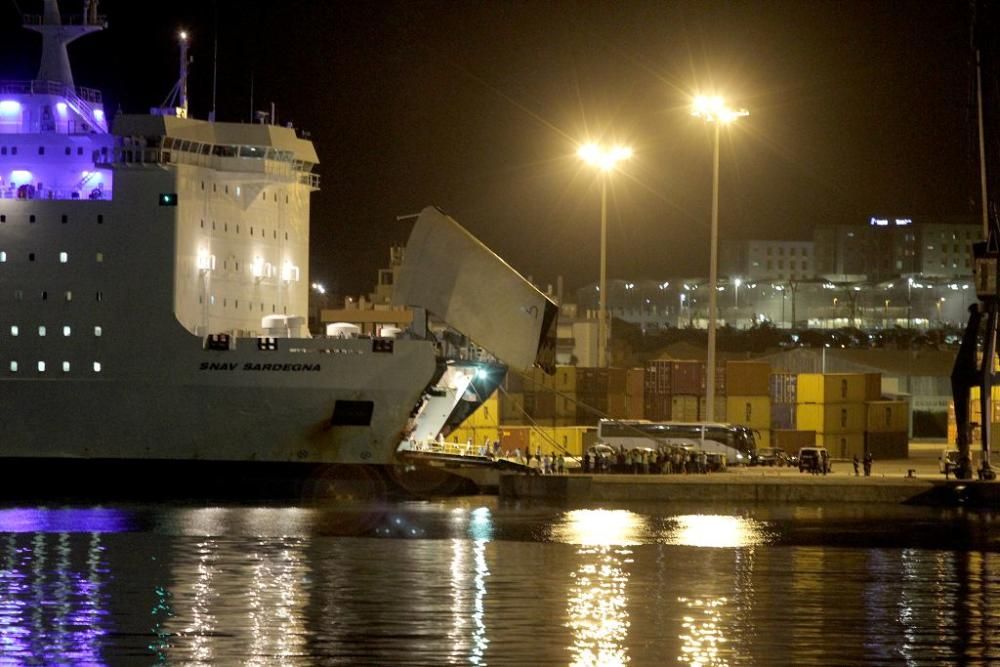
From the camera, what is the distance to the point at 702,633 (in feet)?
63.2

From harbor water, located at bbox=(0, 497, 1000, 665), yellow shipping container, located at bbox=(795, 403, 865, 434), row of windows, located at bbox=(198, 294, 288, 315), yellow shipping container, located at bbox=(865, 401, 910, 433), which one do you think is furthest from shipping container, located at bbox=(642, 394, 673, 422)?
harbor water, located at bbox=(0, 497, 1000, 665)

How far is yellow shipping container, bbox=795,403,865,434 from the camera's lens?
45781 millimetres

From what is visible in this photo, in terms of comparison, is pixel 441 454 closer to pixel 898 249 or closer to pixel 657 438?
pixel 657 438

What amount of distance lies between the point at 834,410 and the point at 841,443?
3.75 feet

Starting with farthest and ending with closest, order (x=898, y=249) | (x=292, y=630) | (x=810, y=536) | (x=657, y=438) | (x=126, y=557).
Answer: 1. (x=898, y=249)
2. (x=657, y=438)
3. (x=810, y=536)
4. (x=126, y=557)
5. (x=292, y=630)

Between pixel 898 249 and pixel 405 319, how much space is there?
96.8m

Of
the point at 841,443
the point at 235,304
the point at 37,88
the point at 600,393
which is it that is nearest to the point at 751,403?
the point at 841,443

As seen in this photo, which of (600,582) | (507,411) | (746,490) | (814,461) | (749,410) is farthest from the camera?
(507,411)

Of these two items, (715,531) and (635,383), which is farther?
(635,383)

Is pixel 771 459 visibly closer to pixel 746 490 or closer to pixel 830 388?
pixel 830 388

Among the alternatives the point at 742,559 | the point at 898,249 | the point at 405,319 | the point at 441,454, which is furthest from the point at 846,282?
the point at 742,559

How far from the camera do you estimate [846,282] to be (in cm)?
12425

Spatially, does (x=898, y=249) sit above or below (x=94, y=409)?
above

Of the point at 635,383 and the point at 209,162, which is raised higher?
the point at 209,162
